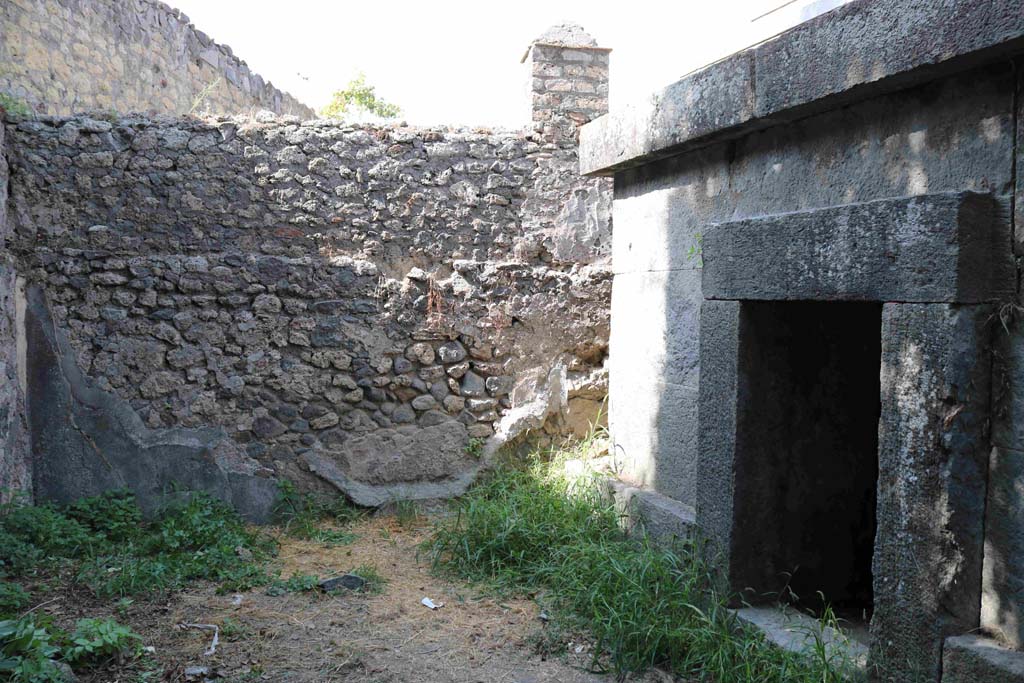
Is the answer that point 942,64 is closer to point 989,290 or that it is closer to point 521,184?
point 989,290

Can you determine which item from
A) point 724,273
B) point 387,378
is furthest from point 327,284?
point 724,273

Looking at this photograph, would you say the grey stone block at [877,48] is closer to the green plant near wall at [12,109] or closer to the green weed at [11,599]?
the green weed at [11,599]

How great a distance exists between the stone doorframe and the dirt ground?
1077 mm

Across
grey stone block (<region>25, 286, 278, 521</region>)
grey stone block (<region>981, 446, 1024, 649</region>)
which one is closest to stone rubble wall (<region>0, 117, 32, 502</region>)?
grey stone block (<region>25, 286, 278, 521</region>)

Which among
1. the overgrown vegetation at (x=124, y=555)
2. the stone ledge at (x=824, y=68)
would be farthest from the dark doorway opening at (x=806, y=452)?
the overgrown vegetation at (x=124, y=555)

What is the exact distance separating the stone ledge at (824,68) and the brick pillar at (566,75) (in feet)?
5.64

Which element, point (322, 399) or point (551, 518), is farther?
point (322, 399)

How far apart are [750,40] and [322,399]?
337 centimetres

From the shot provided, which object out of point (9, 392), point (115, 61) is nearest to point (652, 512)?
point (9, 392)

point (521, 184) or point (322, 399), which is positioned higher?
point (521, 184)

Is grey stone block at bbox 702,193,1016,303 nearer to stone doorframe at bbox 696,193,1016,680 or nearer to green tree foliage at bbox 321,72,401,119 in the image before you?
stone doorframe at bbox 696,193,1016,680

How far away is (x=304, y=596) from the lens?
398cm

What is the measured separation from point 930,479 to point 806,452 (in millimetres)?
933

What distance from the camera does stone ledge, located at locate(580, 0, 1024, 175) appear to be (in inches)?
87.3
